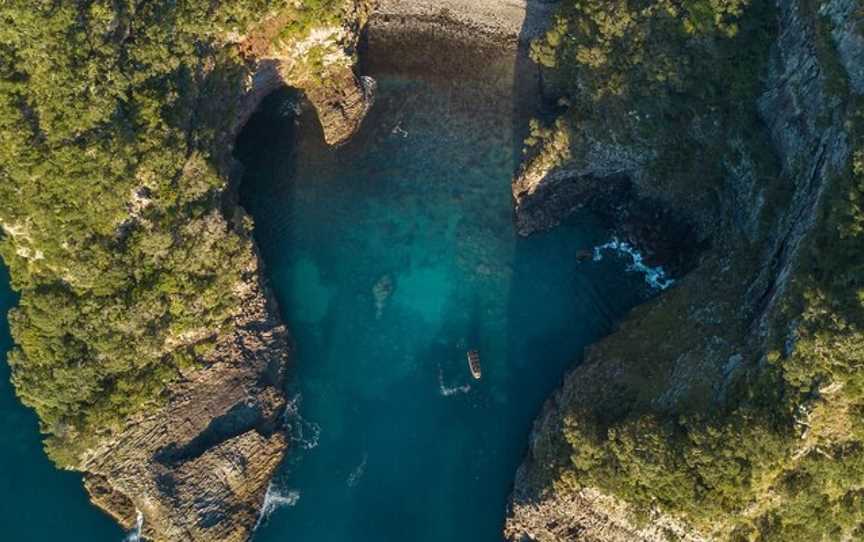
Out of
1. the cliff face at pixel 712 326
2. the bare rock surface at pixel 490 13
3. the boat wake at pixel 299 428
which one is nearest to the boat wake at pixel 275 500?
the boat wake at pixel 299 428

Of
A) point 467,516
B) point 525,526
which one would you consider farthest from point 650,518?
point 467,516

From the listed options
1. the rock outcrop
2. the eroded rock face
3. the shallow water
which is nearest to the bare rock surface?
the rock outcrop

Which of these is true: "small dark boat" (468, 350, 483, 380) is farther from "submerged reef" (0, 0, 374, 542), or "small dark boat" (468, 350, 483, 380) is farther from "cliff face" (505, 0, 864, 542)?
"submerged reef" (0, 0, 374, 542)

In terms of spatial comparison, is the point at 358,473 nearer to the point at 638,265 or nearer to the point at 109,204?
the point at 109,204

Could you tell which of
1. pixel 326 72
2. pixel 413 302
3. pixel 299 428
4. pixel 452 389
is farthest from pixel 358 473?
pixel 326 72

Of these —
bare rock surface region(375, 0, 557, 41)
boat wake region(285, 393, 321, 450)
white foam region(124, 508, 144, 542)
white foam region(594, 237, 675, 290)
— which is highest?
bare rock surface region(375, 0, 557, 41)

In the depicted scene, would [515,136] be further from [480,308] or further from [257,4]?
[257,4]

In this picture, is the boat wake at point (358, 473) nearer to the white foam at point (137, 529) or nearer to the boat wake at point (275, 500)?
the boat wake at point (275, 500)
